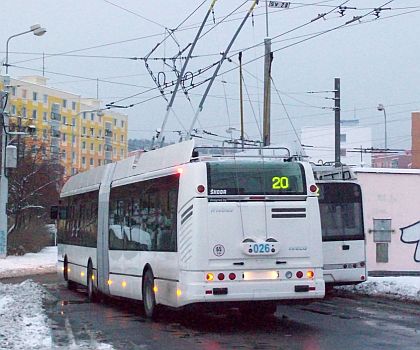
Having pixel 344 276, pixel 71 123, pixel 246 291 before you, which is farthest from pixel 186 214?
pixel 71 123

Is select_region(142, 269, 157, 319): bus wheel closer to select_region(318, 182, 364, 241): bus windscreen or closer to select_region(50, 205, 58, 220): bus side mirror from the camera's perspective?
select_region(318, 182, 364, 241): bus windscreen

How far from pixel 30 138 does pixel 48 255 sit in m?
15.5

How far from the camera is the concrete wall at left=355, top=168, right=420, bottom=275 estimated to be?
28.1 m

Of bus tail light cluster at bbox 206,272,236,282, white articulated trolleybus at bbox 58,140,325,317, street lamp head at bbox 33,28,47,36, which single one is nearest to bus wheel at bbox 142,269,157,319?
white articulated trolleybus at bbox 58,140,325,317

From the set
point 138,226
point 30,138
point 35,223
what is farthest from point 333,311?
point 30,138

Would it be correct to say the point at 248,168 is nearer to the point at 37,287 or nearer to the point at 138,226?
the point at 138,226

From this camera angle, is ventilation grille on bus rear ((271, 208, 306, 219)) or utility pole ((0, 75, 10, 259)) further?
utility pole ((0, 75, 10, 259))

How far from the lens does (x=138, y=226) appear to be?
57.8ft

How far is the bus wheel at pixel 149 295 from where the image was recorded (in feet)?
53.7

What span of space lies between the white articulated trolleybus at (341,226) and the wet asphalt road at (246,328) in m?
0.87

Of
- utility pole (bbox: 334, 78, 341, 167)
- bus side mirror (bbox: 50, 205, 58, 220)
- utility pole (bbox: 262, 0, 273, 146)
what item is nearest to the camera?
bus side mirror (bbox: 50, 205, 58, 220)

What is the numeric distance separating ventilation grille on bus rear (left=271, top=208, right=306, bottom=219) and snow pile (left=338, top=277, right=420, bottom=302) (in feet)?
21.5

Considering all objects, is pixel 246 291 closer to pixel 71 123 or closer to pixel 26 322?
pixel 26 322

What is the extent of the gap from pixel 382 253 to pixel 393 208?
1518 millimetres
